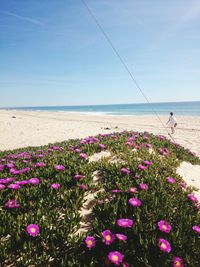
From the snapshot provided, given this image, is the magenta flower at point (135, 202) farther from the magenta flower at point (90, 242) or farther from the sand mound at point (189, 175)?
the sand mound at point (189, 175)

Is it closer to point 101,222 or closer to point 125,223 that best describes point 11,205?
point 101,222

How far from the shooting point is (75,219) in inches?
124

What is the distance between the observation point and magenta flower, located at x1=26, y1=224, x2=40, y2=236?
2.61m

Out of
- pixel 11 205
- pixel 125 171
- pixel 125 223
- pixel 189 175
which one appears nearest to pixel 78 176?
pixel 125 171

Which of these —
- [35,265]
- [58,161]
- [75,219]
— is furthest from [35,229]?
[58,161]

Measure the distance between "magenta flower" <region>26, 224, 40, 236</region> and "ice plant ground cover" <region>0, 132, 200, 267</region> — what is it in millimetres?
12

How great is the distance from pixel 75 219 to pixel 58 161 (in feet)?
7.85

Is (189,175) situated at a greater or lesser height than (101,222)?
lesser

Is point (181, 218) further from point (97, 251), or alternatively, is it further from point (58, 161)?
point (58, 161)

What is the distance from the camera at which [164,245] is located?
2533 millimetres

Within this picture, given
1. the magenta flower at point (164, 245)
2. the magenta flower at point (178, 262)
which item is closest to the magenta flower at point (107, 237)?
the magenta flower at point (164, 245)

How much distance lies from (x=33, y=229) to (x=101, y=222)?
3.07ft

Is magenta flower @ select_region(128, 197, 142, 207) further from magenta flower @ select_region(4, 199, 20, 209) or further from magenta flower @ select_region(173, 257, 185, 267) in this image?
magenta flower @ select_region(4, 199, 20, 209)

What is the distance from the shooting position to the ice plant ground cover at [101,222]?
2551mm
